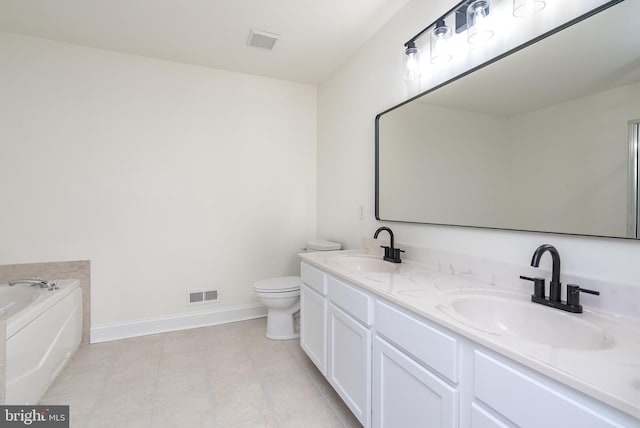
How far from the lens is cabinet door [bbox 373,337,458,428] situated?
986mm

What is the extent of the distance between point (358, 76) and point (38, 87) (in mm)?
2598

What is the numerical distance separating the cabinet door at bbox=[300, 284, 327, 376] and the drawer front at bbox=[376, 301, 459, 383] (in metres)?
0.61

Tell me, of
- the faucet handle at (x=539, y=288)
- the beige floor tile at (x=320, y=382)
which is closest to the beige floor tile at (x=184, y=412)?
the beige floor tile at (x=320, y=382)

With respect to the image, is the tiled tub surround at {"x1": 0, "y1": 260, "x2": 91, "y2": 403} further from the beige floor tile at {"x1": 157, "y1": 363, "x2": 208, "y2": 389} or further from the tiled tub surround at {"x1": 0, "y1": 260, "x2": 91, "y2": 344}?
the beige floor tile at {"x1": 157, "y1": 363, "x2": 208, "y2": 389}

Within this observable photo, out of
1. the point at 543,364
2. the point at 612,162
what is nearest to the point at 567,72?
the point at 612,162

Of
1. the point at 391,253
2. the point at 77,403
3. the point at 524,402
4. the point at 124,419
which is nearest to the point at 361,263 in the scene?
the point at 391,253

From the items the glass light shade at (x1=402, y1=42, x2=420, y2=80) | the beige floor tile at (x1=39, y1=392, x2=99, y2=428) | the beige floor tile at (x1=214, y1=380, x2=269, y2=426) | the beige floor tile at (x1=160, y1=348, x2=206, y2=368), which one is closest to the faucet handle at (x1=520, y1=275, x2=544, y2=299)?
the glass light shade at (x1=402, y1=42, x2=420, y2=80)

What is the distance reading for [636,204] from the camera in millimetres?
956

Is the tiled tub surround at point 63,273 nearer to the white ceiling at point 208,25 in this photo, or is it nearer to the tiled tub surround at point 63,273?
the tiled tub surround at point 63,273

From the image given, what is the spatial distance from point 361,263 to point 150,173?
207 centimetres

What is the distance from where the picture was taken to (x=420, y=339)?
1.08 metres

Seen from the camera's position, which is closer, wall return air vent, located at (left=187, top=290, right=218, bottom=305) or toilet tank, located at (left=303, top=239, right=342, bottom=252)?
toilet tank, located at (left=303, top=239, right=342, bottom=252)

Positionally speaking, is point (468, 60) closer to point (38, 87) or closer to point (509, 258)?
point (509, 258)

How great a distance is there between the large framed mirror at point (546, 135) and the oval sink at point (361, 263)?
0.42m
